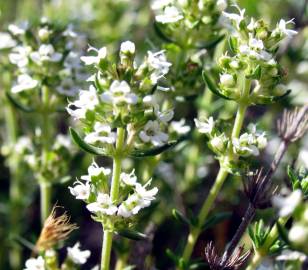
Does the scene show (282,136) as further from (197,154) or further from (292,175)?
(197,154)

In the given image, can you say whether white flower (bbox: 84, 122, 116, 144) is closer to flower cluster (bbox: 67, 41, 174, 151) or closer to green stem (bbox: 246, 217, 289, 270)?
flower cluster (bbox: 67, 41, 174, 151)

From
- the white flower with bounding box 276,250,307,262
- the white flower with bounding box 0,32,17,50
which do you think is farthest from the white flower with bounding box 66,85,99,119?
the white flower with bounding box 0,32,17,50

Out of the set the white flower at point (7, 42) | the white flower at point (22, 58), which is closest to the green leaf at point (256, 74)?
the white flower at point (22, 58)

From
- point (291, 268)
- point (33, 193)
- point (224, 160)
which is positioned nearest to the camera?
point (291, 268)

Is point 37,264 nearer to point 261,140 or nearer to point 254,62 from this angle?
point 261,140

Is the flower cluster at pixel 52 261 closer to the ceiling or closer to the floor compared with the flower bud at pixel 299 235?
closer to the floor

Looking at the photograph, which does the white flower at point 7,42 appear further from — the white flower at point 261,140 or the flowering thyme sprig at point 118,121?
the white flower at point 261,140

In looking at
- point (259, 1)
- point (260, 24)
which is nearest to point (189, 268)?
point (260, 24)
